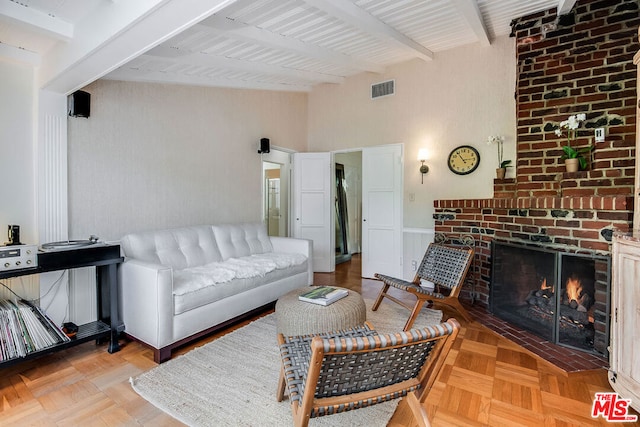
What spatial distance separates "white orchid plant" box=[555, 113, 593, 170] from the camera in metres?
2.85

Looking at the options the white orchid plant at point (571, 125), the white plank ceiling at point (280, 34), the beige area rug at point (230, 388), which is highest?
the white plank ceiling at point (280, 34)

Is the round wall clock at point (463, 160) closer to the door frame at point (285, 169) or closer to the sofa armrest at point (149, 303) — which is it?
the door frame at point (285, 169)

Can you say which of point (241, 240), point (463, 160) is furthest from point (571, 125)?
point (241, 240)

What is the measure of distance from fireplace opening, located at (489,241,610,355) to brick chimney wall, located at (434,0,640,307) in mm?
118

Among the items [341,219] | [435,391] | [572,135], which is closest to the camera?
[435,391]

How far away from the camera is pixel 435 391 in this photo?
192 cm

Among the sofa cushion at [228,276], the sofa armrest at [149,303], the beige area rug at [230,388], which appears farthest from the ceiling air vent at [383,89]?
the sofa armrest at [149,303]

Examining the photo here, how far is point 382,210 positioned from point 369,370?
3633mm

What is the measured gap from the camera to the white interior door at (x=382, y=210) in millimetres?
4559

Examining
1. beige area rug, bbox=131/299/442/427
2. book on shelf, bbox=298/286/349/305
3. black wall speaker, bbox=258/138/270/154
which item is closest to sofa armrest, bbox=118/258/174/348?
beige area rug, bbox=131/299/442/427

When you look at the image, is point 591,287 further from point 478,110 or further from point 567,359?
point 478,110

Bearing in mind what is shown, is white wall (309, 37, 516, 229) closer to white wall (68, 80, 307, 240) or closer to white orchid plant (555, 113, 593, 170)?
white orchid plant (555, 113, 593, 170)

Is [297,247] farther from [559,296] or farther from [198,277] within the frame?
[559,296]

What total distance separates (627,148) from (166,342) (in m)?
3.82
